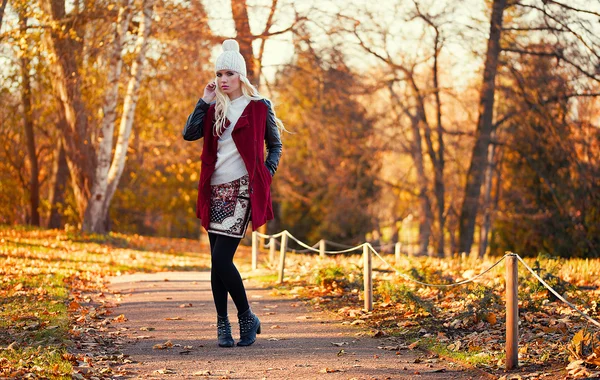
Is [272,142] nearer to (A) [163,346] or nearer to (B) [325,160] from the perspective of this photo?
(A) [163,346]

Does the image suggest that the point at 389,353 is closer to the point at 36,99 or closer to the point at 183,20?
the point at 183,20

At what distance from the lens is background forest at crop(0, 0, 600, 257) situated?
2003 centimetres

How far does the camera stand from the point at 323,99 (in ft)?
84.0

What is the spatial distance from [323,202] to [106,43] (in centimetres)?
1581

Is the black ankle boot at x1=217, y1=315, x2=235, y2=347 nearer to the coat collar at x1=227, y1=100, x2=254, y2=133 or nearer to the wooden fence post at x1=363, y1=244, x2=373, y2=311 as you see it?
the coat collar at x1=227, y1=100, x2=254, y2=133

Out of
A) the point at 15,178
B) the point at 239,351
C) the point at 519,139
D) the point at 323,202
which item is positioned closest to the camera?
the point at 239,351

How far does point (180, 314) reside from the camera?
9180 millimetres

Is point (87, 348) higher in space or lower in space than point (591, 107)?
lower

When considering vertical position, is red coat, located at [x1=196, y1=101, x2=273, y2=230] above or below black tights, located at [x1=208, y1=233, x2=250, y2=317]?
above

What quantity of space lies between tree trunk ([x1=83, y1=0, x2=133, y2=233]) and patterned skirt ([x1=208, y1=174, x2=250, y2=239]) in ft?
39.1

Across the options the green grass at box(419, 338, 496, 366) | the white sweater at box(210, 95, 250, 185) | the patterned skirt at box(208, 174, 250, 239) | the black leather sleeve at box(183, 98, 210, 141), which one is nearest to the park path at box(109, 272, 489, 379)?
the green grass at box(419, 338, 496, 366)

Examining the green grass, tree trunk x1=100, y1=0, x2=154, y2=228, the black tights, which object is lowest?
the green grass

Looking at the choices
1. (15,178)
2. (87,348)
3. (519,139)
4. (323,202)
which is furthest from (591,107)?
(87,348)

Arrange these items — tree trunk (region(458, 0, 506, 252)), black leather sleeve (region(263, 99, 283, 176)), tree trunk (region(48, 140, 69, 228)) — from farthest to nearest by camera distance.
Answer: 1. tree trunk (region(48, 140, 69, 228))
2. tree trunk (region(458, 0, 506, 252))
3. black leather sleeve (region(263, 99, 283, 176))
